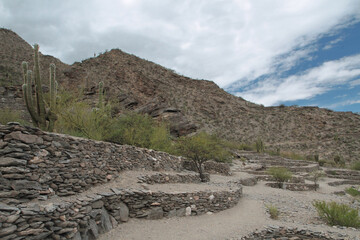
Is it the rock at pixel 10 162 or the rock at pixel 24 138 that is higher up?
the rock at pixel 24 138

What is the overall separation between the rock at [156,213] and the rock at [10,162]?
12.8ft

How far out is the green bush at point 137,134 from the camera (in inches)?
509

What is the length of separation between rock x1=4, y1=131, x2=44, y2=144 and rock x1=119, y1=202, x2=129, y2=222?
9.32ft

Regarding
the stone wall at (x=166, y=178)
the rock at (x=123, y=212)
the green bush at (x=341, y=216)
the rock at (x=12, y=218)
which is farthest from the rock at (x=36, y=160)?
the green bush at (x=341, y=216)

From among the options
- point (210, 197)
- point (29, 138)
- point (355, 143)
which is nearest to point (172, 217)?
point (210, 197)

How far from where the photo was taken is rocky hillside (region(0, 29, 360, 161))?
37719 millimetres

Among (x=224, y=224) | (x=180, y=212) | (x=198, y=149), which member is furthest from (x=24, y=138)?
(x=198, y=149)

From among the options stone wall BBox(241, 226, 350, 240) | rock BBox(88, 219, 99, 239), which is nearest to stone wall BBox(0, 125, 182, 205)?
rock BBox(88, 219, 99, 239)

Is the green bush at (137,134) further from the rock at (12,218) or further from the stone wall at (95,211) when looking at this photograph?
the rock at (12,218)

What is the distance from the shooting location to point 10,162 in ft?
16.4

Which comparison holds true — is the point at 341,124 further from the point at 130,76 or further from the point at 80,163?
the point at 80,163

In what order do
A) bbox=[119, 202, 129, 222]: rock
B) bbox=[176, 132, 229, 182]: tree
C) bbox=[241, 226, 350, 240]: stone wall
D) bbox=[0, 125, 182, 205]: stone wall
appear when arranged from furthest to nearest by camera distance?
1. bbox=[176, 132, 229, 182]: tree
2. bbox=[241, 226, 350, 240]: stone wall
3. bbox=[119, 202, 129, 222]: rock
4. bbox=[0, 125, 182, 205]: stone wall

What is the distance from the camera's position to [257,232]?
729cm

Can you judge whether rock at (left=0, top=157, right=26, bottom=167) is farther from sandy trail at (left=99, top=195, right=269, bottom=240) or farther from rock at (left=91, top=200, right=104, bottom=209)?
sandy trail at (left=99, top=195, right=269, bottom=240)
